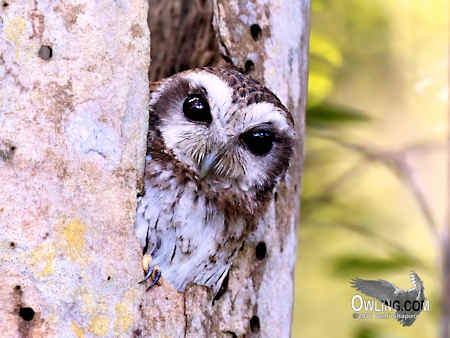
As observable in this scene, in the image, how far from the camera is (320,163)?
9.53 ft

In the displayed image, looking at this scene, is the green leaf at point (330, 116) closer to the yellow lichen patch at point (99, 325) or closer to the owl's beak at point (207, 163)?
the owl's beak at point (207, 163)

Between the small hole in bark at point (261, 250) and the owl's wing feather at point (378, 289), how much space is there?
31 cm

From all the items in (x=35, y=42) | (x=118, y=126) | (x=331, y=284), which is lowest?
(x=331, y=284)

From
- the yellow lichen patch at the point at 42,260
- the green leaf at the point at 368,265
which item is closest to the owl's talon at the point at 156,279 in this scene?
the yellow lichen patch at the point at 42,260

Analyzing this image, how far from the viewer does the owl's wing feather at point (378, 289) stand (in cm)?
158

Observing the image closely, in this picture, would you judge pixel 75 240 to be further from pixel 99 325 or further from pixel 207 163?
pixel 207 163

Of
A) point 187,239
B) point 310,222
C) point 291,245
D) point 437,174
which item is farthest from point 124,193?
point 437,174

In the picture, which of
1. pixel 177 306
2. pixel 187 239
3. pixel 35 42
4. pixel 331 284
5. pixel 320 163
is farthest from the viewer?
pixel 331 284

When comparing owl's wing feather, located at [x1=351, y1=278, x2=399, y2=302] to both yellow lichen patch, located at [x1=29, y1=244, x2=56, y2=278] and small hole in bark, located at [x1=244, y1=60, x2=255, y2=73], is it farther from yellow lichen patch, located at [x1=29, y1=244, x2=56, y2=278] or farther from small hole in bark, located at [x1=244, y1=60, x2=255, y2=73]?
yellow lichen patch, located at [x1=29, y1=244, x2=56, y2=278]

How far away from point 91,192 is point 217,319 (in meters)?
0.47

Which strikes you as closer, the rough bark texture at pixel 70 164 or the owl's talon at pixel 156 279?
the rough bark texture at pixel 70 164

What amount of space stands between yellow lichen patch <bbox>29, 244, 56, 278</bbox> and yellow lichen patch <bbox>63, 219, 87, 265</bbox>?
0.04m

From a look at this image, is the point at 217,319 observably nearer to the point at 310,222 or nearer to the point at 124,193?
the point at 124,193

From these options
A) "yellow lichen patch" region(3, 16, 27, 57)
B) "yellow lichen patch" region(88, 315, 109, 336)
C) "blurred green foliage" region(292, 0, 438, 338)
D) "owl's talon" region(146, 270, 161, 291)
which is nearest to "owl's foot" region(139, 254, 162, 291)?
"owl's talon" region(146, 270, 161, 291)
